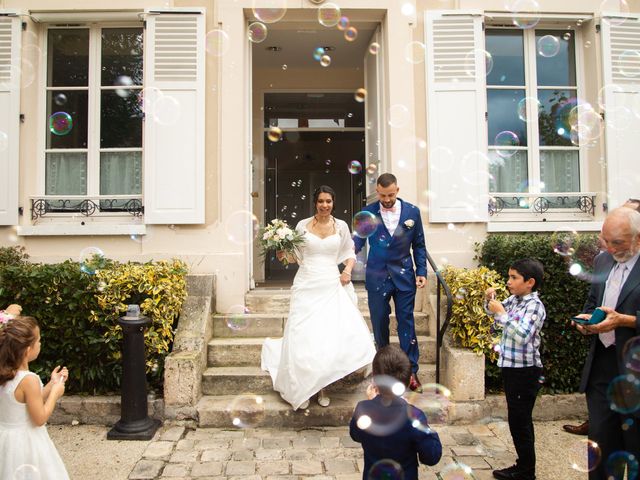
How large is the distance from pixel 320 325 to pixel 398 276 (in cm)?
87

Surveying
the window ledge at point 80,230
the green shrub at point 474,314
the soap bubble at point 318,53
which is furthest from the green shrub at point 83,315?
the soap bubble at point 318,53

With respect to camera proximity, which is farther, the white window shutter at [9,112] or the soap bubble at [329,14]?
the soap bubble at [329,14]

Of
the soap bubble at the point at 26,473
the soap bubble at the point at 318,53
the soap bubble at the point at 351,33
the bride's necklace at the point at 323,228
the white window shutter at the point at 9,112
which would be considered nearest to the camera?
the soap bubble at the point at 26,473

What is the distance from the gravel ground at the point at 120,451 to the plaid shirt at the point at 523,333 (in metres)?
0.94

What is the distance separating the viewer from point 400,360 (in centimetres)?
225

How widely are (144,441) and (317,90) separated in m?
6.60

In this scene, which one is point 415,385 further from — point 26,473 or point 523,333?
point 26,473

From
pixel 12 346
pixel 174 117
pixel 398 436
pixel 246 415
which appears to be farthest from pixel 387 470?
pixel 174 117

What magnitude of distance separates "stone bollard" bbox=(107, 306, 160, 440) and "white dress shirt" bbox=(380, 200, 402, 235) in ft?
7.81

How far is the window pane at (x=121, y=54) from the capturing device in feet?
21.0

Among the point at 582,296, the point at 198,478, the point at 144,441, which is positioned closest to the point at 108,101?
the point at 144,441

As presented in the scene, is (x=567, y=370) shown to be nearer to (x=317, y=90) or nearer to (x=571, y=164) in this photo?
(x=571, y=164)

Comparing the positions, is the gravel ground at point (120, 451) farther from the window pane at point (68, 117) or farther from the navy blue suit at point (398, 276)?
the window pane at point (68, 117)

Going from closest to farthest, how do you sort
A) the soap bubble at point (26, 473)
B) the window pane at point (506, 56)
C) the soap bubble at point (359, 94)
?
the soap bubble at point (26, 473)
the window pane at point (506, 56)
the soap bubble at point (359, 94)
